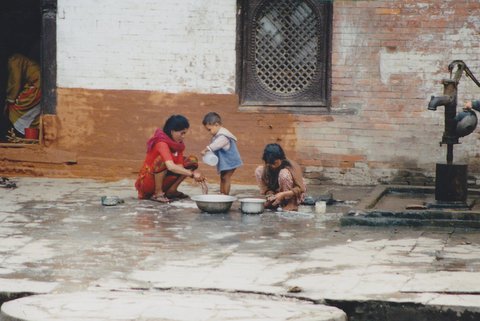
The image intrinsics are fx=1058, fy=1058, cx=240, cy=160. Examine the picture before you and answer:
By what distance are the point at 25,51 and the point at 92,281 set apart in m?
8.51

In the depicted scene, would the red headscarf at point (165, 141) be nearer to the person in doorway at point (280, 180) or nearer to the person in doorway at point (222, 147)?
the person in doorway at point (222, 147)

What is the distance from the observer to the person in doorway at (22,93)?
52.0 feet

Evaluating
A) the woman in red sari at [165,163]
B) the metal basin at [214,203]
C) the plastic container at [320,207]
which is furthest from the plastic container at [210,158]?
the plastic container at [320,207]

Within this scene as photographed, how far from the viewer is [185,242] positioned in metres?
10.3

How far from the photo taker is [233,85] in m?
14.5

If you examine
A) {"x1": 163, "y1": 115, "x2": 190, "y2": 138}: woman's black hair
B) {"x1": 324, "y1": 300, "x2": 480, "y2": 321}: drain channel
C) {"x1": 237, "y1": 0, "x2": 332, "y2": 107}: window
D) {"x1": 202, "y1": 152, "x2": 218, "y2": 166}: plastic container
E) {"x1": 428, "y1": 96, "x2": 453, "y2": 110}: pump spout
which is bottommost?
{"x1": 324, "y1": 300, "x2": 480, "y2": 321}: drain channel

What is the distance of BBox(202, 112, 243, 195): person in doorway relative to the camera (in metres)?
12.6

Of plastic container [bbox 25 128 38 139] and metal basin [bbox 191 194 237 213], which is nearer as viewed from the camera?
metal basin [bbox 191 194 237 213]

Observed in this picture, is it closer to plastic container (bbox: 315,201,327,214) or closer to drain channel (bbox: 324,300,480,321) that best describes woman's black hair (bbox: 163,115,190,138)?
plastic container (bbox: 315,201,327,214)

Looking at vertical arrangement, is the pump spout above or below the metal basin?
above

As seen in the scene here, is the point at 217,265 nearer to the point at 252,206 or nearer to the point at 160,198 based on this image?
the point at 252,206

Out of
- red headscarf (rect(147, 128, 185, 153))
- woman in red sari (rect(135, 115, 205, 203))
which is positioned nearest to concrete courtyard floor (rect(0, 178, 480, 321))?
woman in red sari (rect(135, 115, 205, 203))

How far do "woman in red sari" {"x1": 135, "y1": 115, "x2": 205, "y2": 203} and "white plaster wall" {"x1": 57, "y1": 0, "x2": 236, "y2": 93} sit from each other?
189 cm

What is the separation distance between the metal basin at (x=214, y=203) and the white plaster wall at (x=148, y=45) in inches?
115
